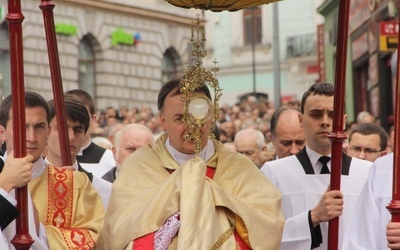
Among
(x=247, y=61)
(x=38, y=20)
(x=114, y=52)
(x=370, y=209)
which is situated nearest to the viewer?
(x=370, y=209)

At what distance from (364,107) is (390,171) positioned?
74.5 feet

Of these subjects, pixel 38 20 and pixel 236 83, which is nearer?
pixel 38 20

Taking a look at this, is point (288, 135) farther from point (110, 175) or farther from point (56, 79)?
point (56, 79)

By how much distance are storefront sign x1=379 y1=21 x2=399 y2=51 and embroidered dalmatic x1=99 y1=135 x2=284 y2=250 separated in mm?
12013

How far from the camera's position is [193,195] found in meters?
5.94

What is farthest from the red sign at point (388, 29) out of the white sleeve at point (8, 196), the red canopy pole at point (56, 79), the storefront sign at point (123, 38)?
the storefront sign at point (123, 38)

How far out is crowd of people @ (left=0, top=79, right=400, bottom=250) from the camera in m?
5.96

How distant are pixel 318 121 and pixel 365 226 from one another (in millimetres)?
1224

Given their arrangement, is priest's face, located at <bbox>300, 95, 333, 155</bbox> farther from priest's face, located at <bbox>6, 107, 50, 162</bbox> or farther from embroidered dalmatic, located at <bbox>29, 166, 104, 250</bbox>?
priest's face, located at <bbox>6, 107, 50, 162</bbox>

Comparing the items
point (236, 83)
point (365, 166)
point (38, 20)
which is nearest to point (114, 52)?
point (38, 20)

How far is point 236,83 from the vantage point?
4922 cm

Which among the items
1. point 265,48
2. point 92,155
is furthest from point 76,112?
point 265,48

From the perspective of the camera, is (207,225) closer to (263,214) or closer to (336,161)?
(263,214)

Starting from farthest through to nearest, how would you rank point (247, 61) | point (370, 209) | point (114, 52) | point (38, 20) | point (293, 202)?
point (247, 61) → point (114, 52) → point (38, 20) → point (293, 202) → point (370, 209)
